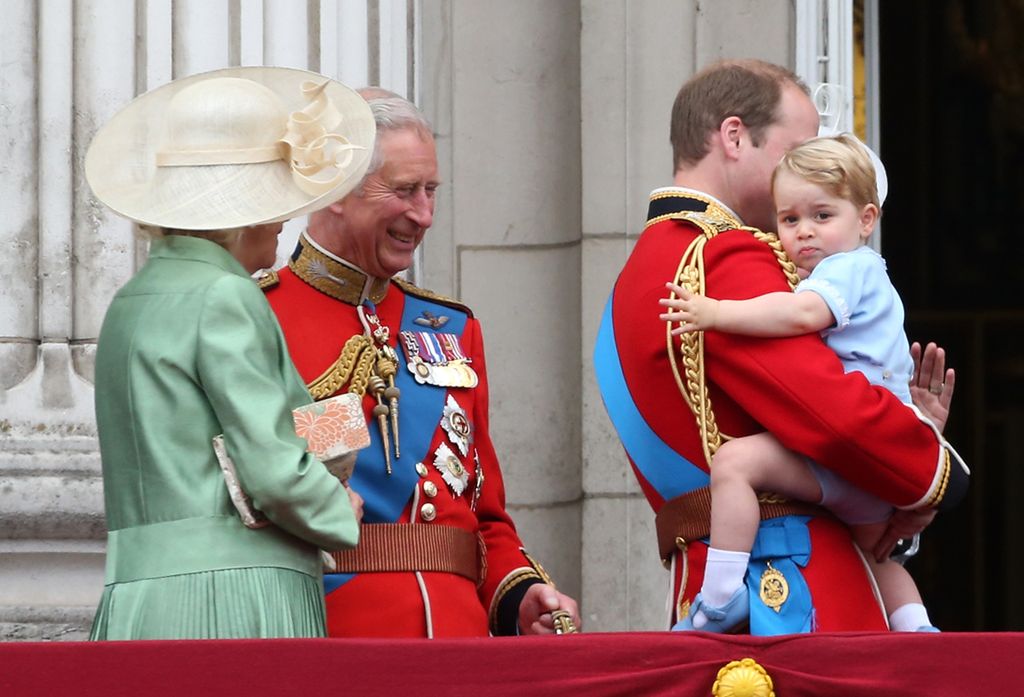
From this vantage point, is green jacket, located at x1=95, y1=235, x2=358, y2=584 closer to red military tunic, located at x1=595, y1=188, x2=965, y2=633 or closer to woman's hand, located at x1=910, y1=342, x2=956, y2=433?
red military tunic, located at x1=595, y1=188, x2=965, y2=633

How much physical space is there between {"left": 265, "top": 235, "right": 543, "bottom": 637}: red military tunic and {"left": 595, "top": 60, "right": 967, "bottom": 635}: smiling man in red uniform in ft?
1.03

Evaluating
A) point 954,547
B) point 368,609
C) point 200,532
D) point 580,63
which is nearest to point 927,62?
point 954,547

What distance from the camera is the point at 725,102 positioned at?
4016 millimetres

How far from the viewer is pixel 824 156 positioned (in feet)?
12.3

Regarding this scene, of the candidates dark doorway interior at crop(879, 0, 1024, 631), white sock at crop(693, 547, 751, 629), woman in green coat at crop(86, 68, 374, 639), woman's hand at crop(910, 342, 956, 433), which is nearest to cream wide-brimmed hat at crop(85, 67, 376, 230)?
woman in green coat at crop(86, 68, 374, 639)

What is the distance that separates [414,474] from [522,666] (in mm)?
798

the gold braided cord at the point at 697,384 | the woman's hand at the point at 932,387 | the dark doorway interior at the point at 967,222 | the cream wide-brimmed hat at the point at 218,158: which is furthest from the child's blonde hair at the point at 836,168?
the dark doorway interior at the point at 967,222

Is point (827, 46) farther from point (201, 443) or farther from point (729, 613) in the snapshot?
point (201, 443)

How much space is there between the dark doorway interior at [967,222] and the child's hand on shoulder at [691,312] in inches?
178

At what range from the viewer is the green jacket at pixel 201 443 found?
3279 millimetres

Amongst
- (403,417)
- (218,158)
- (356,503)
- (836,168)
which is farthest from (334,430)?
(836,168)

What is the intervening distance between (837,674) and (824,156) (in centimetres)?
96

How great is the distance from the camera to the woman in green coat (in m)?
3.30

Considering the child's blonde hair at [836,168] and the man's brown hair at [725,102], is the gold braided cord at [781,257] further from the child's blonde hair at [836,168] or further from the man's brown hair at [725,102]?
the man's brown hair at [725,102]
